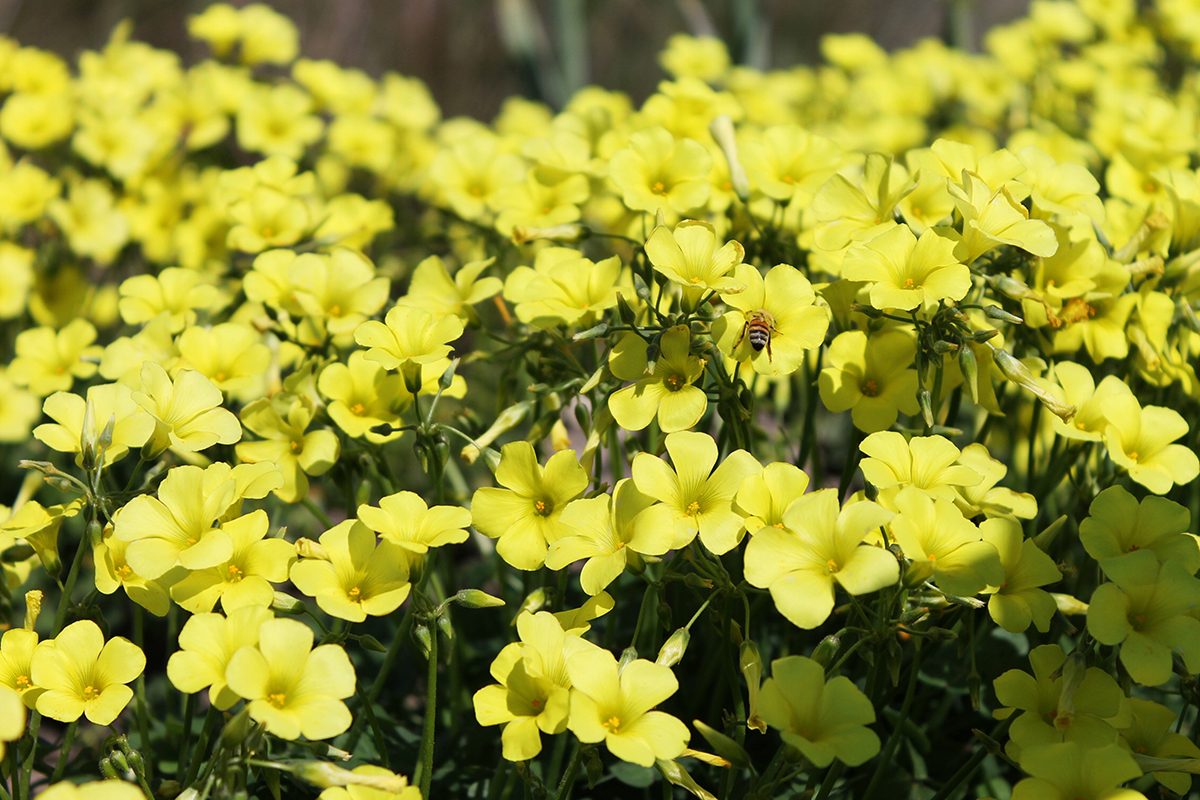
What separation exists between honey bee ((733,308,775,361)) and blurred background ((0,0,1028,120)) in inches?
234

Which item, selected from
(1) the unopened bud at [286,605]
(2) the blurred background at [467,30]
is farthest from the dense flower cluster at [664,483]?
(2) the blurred background at [467,30]

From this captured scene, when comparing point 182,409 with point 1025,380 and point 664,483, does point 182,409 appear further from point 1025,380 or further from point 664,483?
point 1025,380

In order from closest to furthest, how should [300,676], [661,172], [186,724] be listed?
[300,676] < [186,724] < [661,172]

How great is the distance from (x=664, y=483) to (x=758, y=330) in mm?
285

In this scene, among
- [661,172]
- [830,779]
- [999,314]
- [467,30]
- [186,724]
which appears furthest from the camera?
[467,30]

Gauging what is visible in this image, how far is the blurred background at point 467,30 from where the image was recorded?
773 cm

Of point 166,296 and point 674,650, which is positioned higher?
point 166,296

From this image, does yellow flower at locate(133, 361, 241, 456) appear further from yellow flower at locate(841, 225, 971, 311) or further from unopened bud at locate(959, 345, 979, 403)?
unopened bud at locate(959, 345, 979, 403)

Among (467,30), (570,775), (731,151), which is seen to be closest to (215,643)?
(570,775)

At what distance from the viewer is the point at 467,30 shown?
27.0ft

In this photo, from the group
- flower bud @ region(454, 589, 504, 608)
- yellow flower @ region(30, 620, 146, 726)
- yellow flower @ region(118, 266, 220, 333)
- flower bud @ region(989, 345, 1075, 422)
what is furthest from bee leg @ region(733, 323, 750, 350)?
yellow flower @ region(118, 266, 220, 333)

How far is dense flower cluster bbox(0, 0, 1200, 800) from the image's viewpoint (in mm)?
1268

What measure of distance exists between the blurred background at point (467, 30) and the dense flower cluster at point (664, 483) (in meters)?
5.41

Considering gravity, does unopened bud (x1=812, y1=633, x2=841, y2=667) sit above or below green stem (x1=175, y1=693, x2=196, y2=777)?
above
